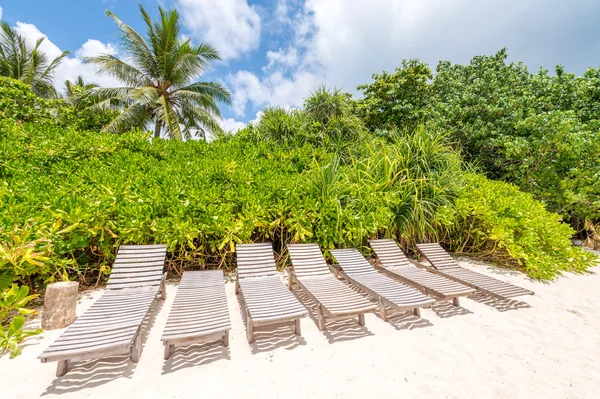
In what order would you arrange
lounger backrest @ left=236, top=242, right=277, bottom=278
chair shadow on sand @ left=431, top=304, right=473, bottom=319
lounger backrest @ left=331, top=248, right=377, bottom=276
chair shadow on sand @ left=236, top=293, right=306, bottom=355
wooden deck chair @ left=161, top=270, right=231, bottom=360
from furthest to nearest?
lounger backrest @ left=331, top=248, right=377, bottom=276 → lounger backrest @ left=236, top=242, right=277, bottom=278 → chair shadow on sand @ left=431, top=304, right=473, bottom=319 → chair shadow on sand @ left=236, top=293, right=306, bottom=355 → wooden deck chair @ left=161, top=270, right=231, bottom=360

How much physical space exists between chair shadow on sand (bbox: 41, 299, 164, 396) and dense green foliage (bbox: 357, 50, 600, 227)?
38.1 ft

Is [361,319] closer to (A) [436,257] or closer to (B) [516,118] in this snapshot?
(A) [436,257]

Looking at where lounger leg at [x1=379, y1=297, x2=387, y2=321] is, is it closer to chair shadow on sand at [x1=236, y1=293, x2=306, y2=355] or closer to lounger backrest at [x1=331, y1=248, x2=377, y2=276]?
lounger backrest at [x1=331, y1=248, x2=377, y2=276]

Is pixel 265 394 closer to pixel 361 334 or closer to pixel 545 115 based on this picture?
pixel 361 334

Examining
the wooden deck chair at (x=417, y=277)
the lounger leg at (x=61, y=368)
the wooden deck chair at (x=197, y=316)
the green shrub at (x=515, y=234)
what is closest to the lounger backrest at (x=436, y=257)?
the wooden deck chair at (x=417, y=277)

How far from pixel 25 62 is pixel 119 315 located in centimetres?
2715

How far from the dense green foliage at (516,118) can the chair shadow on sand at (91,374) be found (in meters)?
11.6

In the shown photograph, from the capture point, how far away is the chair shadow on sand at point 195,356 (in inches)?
95.6

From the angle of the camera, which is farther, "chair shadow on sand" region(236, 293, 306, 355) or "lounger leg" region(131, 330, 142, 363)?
"chair shadow on sand" region(236, 293, 306, 355)

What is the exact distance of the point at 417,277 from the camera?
166 inches

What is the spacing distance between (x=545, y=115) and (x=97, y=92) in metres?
22.1

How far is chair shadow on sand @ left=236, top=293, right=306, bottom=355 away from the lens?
276 centimetres

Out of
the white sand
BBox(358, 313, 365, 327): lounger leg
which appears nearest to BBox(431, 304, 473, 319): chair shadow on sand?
the white sand

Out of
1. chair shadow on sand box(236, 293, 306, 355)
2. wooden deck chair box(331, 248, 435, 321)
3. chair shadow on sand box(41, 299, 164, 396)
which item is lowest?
chair shadow on sand box(236, 293, 306, 355)
